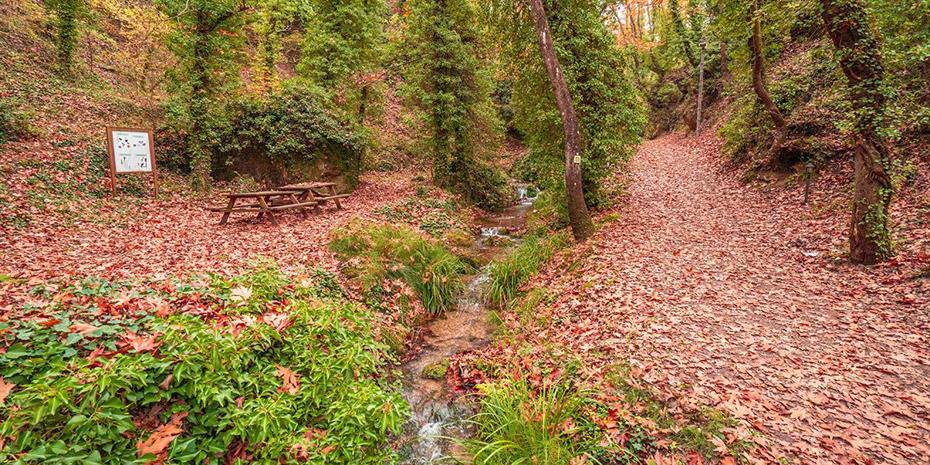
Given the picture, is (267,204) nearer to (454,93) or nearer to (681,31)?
(454,93)

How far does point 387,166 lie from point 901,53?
18.3 metres

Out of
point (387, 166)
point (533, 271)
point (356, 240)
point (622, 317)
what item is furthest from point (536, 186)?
point (622, 317)

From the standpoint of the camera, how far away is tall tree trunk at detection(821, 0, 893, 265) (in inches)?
245

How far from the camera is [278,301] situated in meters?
5.95

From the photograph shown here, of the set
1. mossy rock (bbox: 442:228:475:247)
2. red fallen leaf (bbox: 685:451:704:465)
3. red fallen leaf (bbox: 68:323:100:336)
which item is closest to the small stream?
mossy rock (bbox: 442:228:475:247)

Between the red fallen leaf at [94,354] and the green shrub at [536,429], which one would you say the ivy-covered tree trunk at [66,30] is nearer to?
the red fallen leaf at [94,354]

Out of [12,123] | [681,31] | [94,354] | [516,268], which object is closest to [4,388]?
[94,354]

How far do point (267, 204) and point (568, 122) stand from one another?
8.61 metres

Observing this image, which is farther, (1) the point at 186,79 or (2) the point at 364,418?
(1) the point at 186,79

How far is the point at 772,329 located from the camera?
5.63m

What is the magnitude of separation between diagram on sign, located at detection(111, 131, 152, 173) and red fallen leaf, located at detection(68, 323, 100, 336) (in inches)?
332

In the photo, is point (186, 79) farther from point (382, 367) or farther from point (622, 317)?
point (622, 317)

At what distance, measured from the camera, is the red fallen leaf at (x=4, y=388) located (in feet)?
10.6

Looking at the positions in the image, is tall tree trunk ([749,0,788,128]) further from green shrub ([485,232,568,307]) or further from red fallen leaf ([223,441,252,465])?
red fallen leaf ([223,441,252,465])
